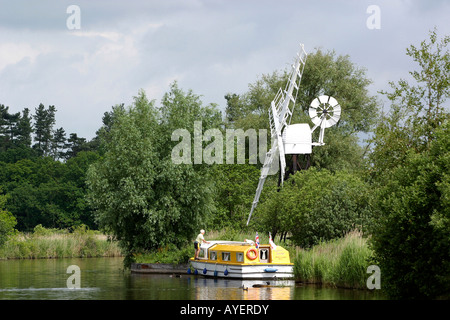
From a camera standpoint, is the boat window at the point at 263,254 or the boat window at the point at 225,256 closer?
the boat window at the point at 263,254

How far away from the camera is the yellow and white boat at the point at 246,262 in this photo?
31.3m

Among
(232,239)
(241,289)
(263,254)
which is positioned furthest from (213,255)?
(241,289)

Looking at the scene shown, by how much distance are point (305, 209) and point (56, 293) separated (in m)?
14.0

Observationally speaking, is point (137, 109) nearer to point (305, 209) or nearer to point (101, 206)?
point (101, 206)

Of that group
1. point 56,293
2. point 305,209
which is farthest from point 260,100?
point 56,293

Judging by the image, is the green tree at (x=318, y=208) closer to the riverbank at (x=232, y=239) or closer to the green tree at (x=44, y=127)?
the riverbank at (x=232, y=239)

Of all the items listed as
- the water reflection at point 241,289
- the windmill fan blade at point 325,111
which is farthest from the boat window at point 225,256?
the windmill fan blade at point 325,111

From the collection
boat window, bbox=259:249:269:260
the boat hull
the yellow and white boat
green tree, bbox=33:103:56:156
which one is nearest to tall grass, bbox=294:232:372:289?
the boat hull

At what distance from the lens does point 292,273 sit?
31.0m

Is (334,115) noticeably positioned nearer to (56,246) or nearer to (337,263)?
(56,246)

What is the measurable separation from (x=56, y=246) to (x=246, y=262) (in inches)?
1006

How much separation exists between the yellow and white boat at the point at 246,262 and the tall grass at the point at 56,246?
21723 mm

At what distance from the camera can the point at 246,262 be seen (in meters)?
32.4

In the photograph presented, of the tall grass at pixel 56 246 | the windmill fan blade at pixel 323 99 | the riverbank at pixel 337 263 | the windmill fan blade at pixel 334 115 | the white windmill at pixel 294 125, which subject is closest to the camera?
the riverbank at pixel 337 263
